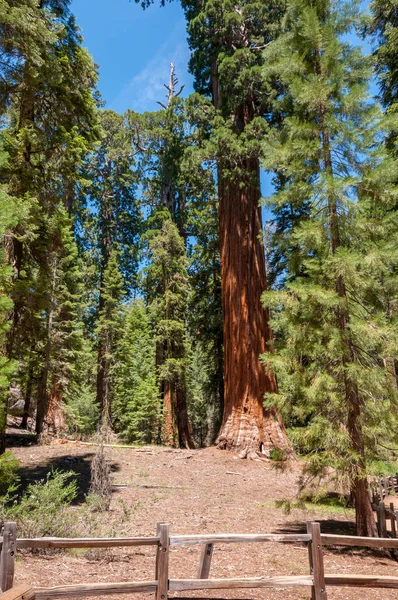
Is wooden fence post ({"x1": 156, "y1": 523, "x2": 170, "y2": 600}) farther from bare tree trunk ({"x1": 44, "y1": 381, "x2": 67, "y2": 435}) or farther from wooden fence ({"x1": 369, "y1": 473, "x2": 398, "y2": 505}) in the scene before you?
bare tree trunk ({"x1": 44, "y1": 381, "x2": 67, "y2": 435})

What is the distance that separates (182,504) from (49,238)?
6423 mm

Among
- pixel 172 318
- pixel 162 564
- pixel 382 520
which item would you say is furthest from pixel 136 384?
pixel 162 564

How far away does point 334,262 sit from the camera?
22.3 feet

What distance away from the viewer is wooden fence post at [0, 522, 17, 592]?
383 cm

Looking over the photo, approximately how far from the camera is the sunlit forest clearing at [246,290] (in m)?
6.66

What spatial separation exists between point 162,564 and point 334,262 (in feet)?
15.0

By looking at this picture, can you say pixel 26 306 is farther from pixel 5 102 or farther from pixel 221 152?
pixel 221 152

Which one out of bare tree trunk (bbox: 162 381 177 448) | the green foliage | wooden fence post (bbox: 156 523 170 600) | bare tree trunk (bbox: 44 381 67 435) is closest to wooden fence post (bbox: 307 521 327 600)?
wooden fence post (bbox: 156 523 170 600)

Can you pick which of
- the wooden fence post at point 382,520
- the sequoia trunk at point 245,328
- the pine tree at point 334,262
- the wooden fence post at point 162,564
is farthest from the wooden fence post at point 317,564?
the sequoia trunk at point 245,328

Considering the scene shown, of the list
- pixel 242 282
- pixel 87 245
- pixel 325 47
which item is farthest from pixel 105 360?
pixel 325 47

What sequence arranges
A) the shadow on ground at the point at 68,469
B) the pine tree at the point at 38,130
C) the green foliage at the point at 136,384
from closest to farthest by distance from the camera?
the pine tree at the point at 38,130, the shadow on ground at the point at 68,469, the green foliage at the point at 136,384

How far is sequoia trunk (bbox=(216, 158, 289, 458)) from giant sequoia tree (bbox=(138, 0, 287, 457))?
0.03 meters

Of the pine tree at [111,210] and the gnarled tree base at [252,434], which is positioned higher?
the pine tree at [111,210]

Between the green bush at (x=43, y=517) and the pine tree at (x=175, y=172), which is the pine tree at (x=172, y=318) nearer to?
the pine tree at (x=175, y=172)
